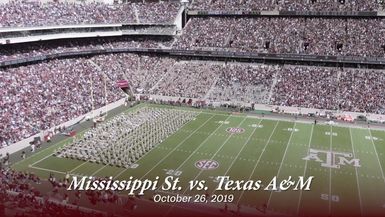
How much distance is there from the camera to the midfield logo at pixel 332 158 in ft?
80.7

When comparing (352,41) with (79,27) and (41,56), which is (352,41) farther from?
(41,56)

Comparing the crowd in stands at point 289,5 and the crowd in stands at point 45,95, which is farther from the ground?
the crowd in stands at point 289,5

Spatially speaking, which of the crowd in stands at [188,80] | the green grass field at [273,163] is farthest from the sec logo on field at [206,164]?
the crowd in stands at [188,80]

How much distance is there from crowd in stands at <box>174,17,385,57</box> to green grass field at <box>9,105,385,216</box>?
14461 mm

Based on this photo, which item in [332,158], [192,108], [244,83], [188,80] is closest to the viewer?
[332,158]

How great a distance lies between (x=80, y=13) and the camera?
149 feet

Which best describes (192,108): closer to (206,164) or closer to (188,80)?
(188,80)

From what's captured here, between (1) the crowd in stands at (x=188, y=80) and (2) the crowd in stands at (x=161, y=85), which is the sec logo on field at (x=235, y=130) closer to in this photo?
(2) the crowd in stands at (x=161, y=85)

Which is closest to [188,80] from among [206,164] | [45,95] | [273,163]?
[45,95]

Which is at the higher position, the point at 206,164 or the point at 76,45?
the point at 76,45

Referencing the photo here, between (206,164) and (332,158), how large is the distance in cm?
886

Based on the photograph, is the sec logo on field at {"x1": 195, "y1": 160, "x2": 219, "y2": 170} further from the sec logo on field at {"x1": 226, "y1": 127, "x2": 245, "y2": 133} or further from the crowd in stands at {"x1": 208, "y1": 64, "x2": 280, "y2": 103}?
the crowd in stands at {"x1": 208, "y1": 64, "x2": 280, "y2": 103}

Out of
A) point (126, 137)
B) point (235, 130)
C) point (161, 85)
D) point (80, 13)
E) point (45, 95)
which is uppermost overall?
point (80, 13)

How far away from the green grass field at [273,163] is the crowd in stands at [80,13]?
16.4m
